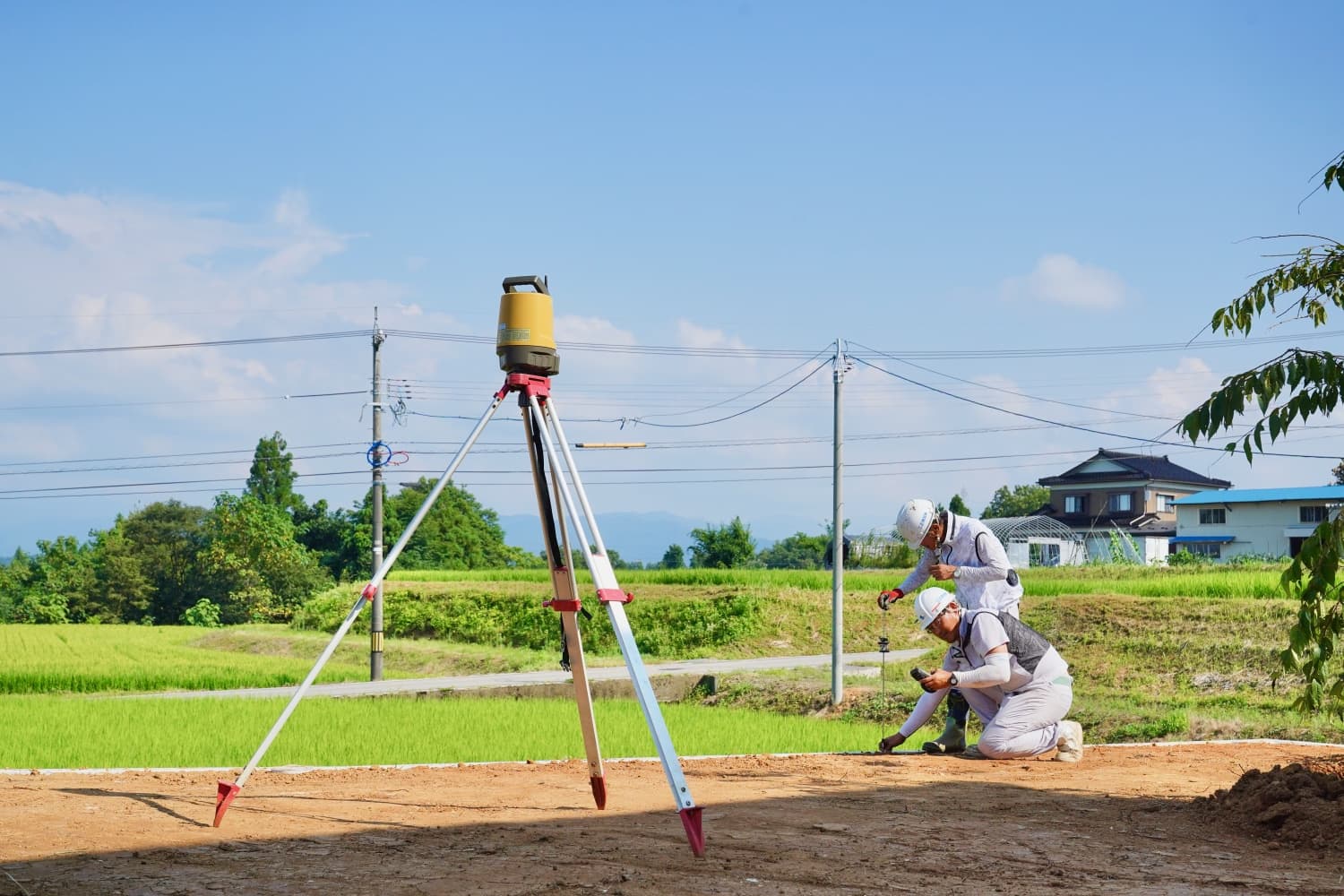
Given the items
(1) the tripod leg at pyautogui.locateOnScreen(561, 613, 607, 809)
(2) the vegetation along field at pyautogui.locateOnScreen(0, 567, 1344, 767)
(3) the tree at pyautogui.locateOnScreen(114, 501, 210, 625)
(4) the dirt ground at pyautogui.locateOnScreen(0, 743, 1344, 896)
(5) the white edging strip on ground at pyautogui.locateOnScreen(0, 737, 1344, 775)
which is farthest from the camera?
(3) the tree at pyautogui.locateOnScreen(114, 501, 210, 625)

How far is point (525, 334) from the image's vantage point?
22.3 feet

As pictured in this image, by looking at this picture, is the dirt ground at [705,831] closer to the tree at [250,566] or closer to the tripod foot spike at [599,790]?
the tripod foot spike at [599,790]

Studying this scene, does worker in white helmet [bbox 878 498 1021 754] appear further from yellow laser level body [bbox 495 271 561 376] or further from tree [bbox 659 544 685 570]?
tree [bbox 659 544 685 570]

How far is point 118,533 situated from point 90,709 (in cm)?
4902

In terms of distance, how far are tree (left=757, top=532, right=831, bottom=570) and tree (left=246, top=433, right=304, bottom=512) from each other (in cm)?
2906

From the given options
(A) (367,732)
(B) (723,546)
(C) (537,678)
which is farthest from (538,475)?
(B) (723,546)

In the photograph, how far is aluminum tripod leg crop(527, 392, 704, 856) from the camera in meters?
5.52

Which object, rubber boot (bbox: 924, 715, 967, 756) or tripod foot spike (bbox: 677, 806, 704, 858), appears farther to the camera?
rubber boot (bbox: 924, 715, 967, 756)

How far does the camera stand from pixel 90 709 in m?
18.3

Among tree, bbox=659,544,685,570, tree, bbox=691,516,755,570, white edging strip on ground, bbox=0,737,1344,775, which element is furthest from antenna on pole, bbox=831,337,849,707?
tree, bbox=659,544,685,570

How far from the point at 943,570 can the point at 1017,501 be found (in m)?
71.3

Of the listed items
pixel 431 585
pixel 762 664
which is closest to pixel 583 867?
pixel 762 664

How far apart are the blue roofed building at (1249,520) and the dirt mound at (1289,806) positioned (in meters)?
48.8

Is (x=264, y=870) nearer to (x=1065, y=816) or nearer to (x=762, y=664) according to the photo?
(x=1065, y=816)
